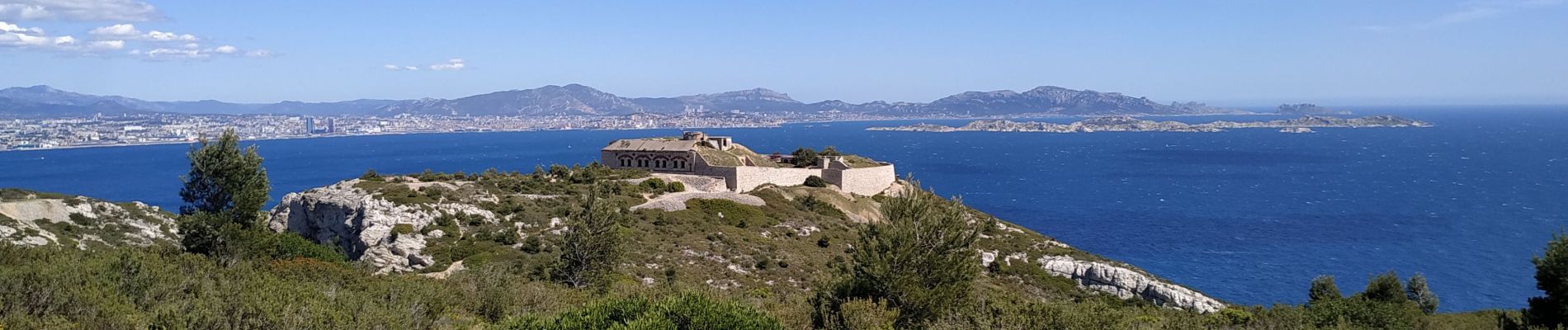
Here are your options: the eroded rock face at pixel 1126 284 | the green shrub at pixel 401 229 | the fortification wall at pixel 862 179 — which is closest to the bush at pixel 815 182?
the fortification wall at pixel 862 179

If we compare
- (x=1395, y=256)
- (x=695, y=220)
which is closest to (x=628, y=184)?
(x=695, y=220)

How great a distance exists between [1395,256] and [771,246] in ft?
163

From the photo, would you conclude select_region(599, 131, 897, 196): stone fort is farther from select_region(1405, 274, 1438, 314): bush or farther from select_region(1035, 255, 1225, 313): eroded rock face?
select_region(1405, 274, 1438, 314): bush

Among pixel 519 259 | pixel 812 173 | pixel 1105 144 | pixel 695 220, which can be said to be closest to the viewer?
pixel 519 259

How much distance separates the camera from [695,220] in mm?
40594

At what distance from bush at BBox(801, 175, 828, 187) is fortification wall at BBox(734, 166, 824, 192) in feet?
1.20

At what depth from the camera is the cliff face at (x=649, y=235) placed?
1218 inches

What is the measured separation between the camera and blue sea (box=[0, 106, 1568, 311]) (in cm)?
5828

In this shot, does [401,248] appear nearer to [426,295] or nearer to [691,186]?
[426,295]

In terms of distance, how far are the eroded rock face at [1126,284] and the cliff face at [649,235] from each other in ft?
0.24

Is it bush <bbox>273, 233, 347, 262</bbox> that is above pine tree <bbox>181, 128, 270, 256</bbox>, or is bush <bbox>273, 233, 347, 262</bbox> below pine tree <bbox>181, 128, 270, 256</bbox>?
below

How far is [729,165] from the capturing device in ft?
180

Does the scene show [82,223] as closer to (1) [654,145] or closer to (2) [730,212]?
(2) [730,212]

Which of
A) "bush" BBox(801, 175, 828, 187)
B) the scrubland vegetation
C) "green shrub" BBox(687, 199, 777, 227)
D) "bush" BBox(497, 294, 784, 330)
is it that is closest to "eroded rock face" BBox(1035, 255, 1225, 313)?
the scrubland vegetation
